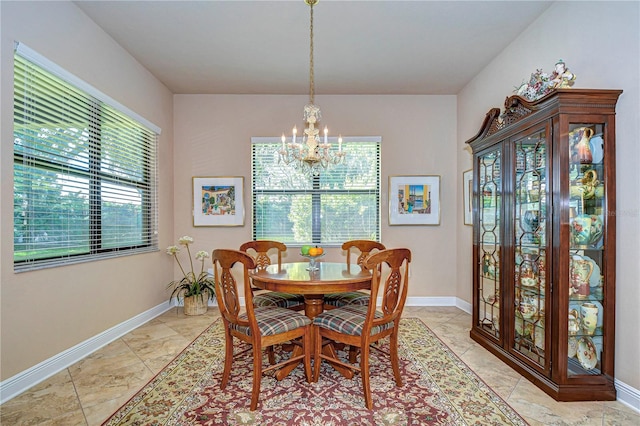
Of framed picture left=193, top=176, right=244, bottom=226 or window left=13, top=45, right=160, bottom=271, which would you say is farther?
framed picture left=193, top=176, right=244, bottom=226

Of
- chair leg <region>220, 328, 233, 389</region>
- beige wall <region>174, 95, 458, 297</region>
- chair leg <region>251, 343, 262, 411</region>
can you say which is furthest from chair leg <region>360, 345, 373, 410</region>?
beige wall <region>174, 95, 458, 297</region>

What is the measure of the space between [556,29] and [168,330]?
4592 millimetres

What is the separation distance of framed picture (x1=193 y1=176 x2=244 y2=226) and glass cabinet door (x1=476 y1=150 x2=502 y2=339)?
295 cm

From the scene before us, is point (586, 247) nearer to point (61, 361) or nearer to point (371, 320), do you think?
point (371, 320)

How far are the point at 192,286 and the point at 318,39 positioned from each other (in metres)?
3.20

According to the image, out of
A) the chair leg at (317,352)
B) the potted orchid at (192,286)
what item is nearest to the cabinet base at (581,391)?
the chair leg at (317,352)

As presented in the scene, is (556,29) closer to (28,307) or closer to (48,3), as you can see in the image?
(48,3)

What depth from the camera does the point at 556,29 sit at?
2.56m

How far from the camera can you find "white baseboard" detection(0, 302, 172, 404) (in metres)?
2.05

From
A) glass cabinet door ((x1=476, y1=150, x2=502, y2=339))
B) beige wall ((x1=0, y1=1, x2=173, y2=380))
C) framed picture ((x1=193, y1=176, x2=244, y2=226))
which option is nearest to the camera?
beige wall ((x1=0, y1=1, x2=173, y2=380))

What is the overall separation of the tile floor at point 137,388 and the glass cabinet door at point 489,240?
32 cm

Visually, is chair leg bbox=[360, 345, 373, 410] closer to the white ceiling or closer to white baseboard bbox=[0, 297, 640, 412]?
white baseboard bbox=[0, 297, 640, 412]

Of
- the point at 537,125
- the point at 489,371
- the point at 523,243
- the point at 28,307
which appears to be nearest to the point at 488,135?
the point at 537,125

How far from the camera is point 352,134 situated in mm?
4336
